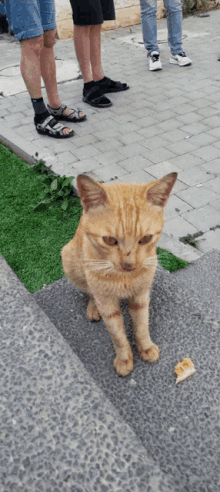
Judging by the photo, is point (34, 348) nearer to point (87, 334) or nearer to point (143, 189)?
point (87, 334)

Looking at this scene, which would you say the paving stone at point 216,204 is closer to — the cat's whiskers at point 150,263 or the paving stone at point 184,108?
the cat's whiskers at point 150,263

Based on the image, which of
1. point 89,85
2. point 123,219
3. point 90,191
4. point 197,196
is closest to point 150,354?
point 123,219

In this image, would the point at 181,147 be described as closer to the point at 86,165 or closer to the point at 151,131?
the point at 151,131

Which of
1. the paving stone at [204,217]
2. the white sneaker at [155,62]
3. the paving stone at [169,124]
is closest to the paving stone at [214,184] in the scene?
the paving stone at [204,217]

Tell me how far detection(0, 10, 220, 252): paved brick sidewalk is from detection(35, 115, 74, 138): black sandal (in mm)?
114

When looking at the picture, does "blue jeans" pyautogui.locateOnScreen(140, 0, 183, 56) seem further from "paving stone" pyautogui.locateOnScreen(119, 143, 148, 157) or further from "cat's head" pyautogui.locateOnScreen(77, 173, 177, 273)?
"cat's head" pyautogui.locateOnScreen(77, 173, 177, 273)

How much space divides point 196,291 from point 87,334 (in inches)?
29.8

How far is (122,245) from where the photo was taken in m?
1.47

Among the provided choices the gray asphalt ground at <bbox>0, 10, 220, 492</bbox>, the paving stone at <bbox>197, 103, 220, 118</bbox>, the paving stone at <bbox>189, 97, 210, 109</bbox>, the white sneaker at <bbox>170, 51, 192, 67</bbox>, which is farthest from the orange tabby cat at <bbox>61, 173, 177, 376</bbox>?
the white sneaker at <bbox>170, 51, 192, 67</bbox>

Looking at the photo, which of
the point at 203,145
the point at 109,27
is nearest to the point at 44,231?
the point at 203,145

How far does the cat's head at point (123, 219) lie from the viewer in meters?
1.47

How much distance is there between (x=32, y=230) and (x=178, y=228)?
124 centimetres

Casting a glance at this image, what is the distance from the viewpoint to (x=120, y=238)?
4.82ft

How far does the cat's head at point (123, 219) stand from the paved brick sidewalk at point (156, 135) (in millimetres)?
1446
